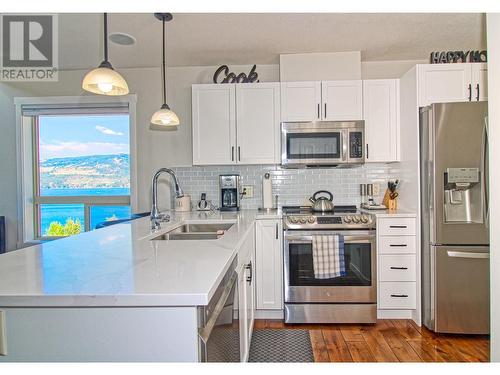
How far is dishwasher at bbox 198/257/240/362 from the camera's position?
2.88 feet

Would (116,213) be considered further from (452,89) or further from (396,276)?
(452,89)

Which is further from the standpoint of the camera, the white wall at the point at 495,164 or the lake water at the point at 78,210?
the lake water at the point at 78,210

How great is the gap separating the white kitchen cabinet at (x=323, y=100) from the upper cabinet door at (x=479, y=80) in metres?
0.90

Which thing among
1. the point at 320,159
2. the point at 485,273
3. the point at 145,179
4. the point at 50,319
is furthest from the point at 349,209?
the point at 50,319

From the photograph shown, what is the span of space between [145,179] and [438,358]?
3.08 meters

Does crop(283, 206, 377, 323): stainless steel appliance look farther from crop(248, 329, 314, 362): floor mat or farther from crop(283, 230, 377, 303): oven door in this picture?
crop(248, 329, 314, 362): floor mat

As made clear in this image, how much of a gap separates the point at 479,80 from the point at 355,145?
1102 millimetres

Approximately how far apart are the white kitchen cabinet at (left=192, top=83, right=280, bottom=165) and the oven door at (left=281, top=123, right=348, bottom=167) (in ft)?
0.43

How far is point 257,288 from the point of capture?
2777 millimetres

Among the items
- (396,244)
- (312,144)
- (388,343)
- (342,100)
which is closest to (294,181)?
(312,144)

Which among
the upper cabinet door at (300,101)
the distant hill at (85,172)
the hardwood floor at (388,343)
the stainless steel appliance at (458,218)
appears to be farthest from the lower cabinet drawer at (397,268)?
the distant hill at (85,172)

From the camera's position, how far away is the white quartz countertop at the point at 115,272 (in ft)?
2.64

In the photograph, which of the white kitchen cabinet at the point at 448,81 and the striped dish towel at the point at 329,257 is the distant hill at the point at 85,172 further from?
the white kitchen cabinet at the point at 448,81

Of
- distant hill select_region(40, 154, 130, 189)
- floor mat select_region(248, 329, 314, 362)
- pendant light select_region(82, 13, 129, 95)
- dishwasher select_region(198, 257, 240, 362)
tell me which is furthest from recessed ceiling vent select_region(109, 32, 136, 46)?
floor mat select_region(248, 329, 314, 362)
